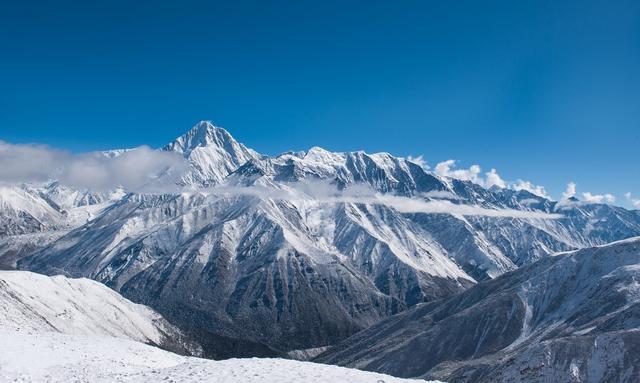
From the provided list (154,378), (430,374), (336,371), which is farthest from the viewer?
(430,374)

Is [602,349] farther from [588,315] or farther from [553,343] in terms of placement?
[588,315]

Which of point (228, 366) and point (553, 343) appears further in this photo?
point (553, 343)

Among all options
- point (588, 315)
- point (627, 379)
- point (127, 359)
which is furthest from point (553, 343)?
point (127, 359)

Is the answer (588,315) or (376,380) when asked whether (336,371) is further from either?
(588,315)

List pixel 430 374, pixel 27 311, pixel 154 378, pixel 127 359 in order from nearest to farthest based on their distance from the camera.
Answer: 1. pixel 154 378
2. pixel 127 359
3. pixel 430 374
4. pixel 27 311

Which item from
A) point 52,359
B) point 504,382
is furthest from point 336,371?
point 504,382

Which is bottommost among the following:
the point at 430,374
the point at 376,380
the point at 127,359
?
the point at 430,374

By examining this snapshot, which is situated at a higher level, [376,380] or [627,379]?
[376,380]
